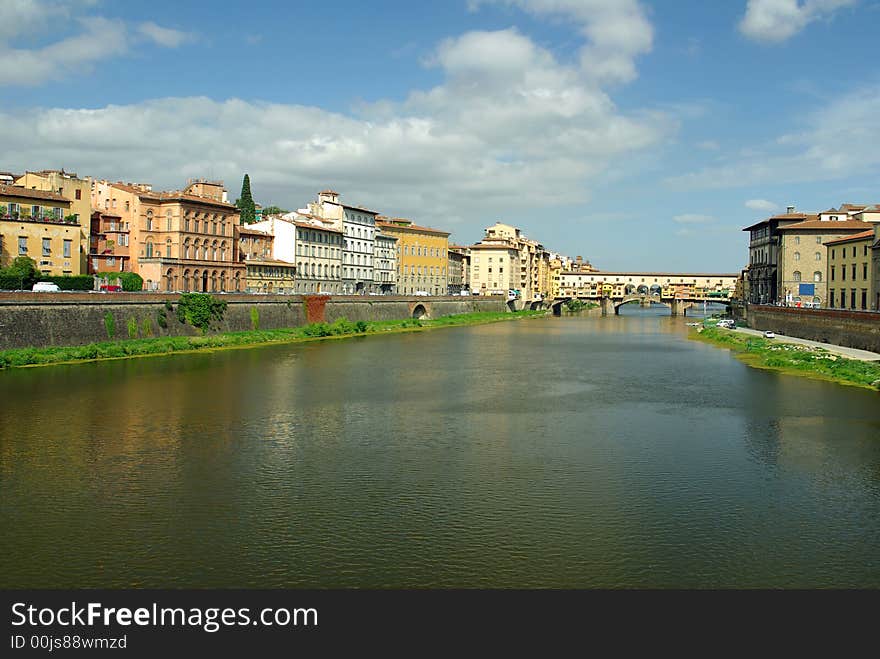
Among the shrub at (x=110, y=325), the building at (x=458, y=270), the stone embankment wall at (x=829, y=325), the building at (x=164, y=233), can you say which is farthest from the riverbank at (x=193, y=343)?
the building at (x=458, y=270)

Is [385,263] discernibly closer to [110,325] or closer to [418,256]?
[418,256]

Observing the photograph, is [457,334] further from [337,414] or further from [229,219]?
[337,414]

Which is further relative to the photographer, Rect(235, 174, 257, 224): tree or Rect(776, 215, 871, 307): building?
Rect(235, 174, 257, 224): tree

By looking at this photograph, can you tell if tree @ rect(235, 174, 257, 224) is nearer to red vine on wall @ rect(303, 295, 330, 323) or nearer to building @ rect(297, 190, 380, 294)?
building @ rect(297, 190, 380, 294)

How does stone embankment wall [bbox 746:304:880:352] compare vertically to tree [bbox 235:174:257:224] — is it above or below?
below

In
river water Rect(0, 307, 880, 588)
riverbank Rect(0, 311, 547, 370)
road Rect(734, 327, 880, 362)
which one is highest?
road Rect(734, 327, 880, 362)

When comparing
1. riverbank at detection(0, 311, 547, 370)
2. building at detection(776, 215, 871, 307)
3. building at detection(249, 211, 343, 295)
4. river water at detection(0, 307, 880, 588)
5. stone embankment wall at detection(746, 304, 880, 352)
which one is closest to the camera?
river water at detection(0, 307, 880, 588)

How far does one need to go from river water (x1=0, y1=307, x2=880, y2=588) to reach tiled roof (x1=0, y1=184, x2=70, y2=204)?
19930 mm

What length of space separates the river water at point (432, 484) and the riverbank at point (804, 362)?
3.46 m

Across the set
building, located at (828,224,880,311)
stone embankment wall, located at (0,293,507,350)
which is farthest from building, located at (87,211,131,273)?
building, located at (828,224,880,311)

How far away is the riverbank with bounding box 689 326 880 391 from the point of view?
129 feet

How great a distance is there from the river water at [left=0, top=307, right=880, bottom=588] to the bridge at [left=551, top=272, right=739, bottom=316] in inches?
5131

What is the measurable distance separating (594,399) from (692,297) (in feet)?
442

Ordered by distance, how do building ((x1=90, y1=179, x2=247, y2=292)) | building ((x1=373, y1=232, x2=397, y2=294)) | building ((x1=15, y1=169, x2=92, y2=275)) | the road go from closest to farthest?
the road → building ((x1=15, y1=169, x2=92, y2=275)) → building ((x1=90, y1=179, x2=247, y2=292)) → building ((x1=373, y1=232, x2=397, y2=294))
